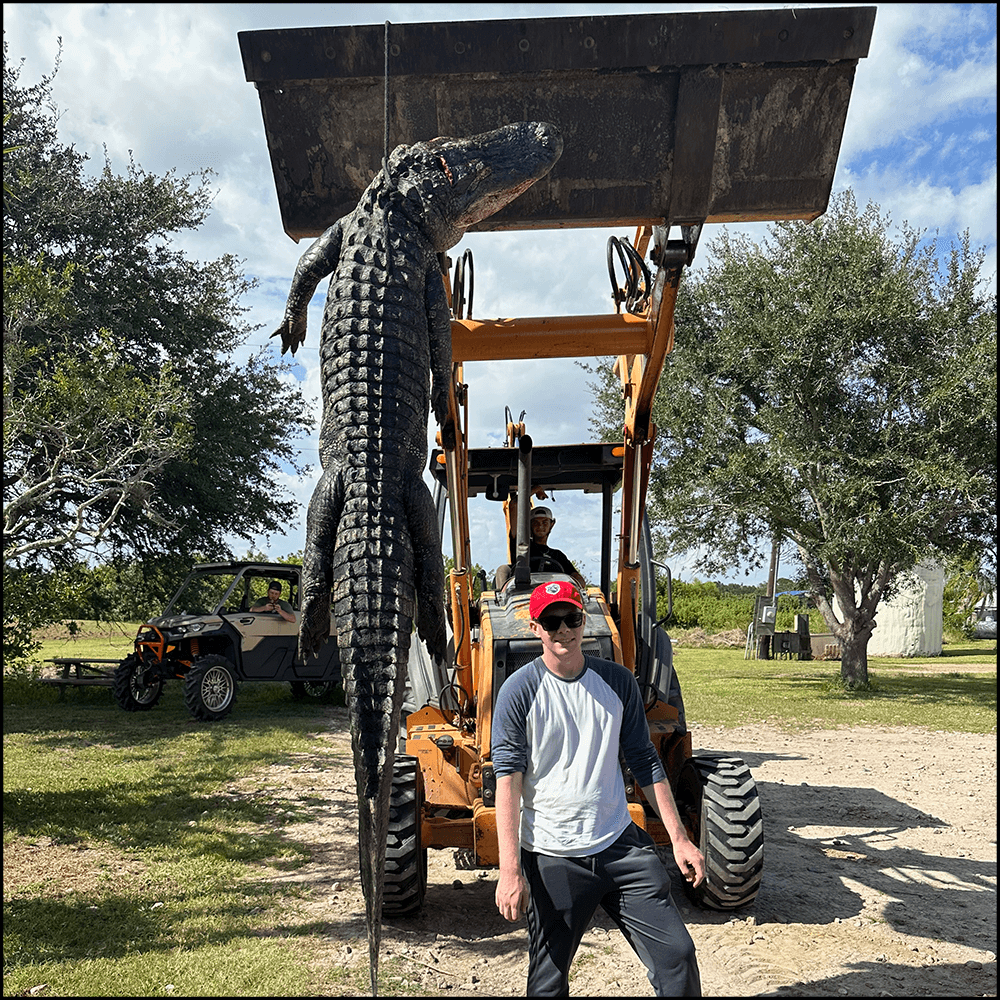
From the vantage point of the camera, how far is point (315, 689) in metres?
15.4

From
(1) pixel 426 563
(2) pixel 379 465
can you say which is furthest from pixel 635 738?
(2) pixel 379 465

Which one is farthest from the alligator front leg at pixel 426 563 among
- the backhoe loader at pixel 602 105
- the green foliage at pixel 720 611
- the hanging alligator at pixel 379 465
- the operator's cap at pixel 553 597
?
the green foliage at pixel 720 611

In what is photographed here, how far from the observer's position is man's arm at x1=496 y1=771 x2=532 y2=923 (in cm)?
262

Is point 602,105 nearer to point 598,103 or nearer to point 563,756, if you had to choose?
point 598,103

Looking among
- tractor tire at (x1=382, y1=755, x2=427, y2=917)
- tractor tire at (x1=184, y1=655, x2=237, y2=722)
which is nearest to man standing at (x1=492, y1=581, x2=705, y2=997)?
tractor tire at (x1=382, y1=755, x2=427, y2=917)

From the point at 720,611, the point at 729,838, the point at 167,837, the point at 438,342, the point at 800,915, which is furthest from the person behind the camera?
the point at 720,611

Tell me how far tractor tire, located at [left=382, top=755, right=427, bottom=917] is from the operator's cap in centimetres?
185

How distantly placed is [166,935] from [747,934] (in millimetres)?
2856

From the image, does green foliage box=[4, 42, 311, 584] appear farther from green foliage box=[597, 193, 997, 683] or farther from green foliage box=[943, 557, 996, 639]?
Result: green foliage box=[943, 557, 996, 639]

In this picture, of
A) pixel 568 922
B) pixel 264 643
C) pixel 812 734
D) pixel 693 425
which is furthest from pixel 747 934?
pixel 693 425

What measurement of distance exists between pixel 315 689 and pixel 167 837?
9195mm

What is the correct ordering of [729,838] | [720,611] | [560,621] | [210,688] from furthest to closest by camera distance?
[720,611], [210,688], [729,838], [560,621]

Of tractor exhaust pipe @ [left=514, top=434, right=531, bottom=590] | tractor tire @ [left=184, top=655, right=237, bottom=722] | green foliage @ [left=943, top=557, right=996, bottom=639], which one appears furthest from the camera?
green foliage @ [left=943, top=557, right=996, bottom=639]

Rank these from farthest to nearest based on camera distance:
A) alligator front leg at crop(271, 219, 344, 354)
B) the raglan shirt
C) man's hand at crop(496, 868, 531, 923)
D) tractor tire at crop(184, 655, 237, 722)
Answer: tractor tire at crop(184, 655, 237, 722), the raglan shirt, man's hand at crop(496, 868, 531, 923), alligator front leg at crop(271, 219, 344, 354)
